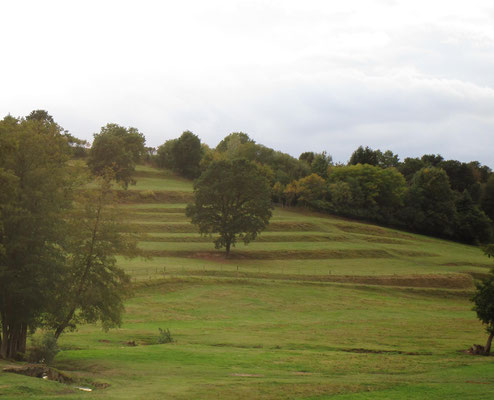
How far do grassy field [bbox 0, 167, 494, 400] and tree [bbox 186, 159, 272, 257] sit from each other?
4108 millimetres

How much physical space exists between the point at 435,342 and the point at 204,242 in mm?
52141

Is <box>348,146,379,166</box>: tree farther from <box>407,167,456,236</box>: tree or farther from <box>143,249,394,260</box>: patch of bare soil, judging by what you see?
<box>143,249,394,260</box>: patch of bare soil

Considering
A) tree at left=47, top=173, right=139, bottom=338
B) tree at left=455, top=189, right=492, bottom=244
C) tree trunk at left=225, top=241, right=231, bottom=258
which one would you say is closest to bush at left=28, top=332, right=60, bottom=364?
tree at left=47, top=173, right=139, bottom=338

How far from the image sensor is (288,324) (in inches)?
1870

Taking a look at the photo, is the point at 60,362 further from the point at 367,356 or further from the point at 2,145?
the point at 367,356

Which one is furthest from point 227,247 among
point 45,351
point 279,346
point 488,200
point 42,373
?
point 488,200

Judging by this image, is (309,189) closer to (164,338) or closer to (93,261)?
(164,338)

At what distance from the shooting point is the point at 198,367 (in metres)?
28.4

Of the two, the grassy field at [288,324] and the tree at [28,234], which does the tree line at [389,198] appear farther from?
the tree at [28,234]

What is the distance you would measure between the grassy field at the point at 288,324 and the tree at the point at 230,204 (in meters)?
4.11

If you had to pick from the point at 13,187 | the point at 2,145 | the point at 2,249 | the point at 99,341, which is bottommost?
the point at 99,341

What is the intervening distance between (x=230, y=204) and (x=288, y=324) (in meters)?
38.5

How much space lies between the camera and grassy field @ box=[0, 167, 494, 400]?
79.2ft

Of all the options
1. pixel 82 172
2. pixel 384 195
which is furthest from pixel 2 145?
pixel 384 195
